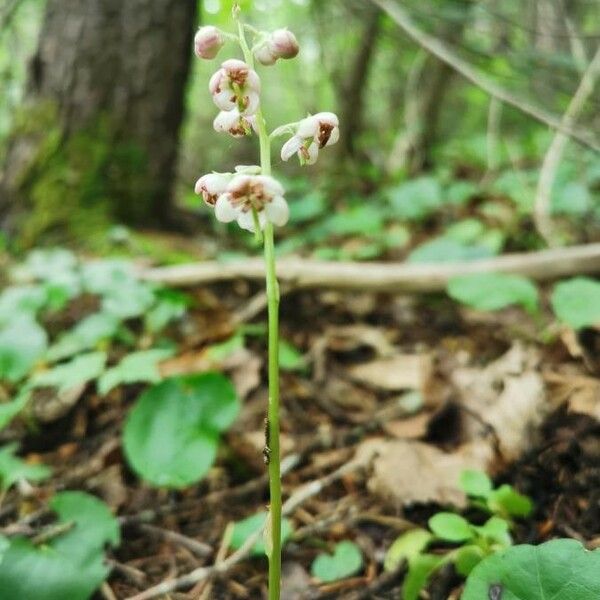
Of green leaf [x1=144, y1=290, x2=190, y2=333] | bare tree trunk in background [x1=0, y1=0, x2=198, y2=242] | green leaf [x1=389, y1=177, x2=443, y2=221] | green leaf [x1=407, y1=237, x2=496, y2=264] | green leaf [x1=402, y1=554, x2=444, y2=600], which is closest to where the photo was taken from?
green leaf [x1=402, y1=554, x2=444, y2=600]

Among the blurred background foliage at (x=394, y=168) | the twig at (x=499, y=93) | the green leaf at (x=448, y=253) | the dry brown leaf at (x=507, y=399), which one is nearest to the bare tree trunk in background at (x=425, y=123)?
the blurred background foliage at (x=394, y=168)

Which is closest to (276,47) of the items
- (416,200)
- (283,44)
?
(283,44)

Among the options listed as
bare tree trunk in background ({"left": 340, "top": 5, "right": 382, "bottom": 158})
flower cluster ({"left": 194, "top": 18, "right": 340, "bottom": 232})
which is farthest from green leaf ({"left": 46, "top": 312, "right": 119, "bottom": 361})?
bare tree trunk in background ({"left": 340, "top": 5, "right": 382, "bottom": 158})

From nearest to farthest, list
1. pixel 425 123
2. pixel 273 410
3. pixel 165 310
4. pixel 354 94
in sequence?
pixel 273 410, pixel 165 310, pixel 354 94, pixel 425 123

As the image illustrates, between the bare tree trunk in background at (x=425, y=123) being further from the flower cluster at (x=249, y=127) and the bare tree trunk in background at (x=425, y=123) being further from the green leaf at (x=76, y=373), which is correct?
the flower cluster at (x=249, y=127)

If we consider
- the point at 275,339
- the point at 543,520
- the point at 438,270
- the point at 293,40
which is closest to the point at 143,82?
the point at 438,270

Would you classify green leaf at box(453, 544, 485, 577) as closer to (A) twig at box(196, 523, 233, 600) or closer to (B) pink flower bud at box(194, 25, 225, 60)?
(A) twig at box(196, 523, 233, 600)

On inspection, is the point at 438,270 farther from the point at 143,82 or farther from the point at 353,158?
the point at 353,158

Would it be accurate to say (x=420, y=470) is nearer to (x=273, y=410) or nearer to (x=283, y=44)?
(x=273, y=410)
